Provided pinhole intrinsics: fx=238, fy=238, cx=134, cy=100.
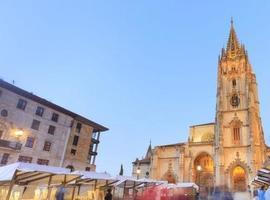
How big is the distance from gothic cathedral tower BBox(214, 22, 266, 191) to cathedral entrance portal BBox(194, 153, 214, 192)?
158 inches

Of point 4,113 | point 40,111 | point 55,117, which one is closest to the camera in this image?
point 4,113

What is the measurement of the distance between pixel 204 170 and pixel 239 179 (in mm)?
6887

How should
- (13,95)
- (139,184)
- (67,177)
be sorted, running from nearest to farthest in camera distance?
(67,177) → (139,184) → (13,95)

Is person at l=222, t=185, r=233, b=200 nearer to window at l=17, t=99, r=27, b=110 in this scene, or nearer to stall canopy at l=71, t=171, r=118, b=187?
stall canopy at l=71, t=171, r=118, b=187

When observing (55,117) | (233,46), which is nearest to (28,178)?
(55,117)

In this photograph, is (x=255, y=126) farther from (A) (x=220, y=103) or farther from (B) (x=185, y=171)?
(B) (x=185, y=171)

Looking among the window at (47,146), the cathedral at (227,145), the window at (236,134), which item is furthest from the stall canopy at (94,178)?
the window at (236,134)

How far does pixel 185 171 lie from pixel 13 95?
3108 centimetres

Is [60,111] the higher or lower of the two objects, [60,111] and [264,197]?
the higher

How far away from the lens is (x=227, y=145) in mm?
40594

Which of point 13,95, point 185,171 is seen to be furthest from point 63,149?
point 185,171

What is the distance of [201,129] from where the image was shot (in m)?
51.3

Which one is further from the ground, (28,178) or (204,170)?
(204,170)

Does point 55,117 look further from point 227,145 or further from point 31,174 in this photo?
point 227,145
